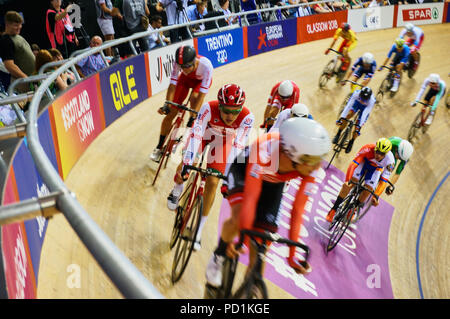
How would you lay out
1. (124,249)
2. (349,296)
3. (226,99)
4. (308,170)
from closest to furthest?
1. (308,170)
2. (226,99)
3. (124,249)
4. (349,296)

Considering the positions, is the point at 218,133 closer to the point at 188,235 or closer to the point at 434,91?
the point at 188,235

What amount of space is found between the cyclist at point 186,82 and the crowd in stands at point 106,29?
135 centimetres

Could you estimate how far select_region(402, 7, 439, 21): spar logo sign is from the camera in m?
19.5

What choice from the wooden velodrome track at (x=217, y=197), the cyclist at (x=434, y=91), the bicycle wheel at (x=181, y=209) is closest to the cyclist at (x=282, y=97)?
the wooden velodrome track at (x=217, y=197)

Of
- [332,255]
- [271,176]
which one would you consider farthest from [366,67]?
[271,176]

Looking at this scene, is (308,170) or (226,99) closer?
(308,170)

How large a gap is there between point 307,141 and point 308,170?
0.26 metres

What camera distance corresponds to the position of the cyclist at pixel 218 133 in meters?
3.81

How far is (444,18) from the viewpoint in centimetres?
2055

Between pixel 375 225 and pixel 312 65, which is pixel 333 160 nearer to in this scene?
pixel 375 225

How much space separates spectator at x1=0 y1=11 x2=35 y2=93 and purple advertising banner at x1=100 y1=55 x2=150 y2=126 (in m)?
1.46

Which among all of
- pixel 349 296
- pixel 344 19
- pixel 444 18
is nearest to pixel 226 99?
pixel 349 296

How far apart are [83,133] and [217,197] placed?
6.84 ft

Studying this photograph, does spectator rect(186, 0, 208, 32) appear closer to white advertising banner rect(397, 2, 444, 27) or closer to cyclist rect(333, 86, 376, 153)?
cyclist rect(333, 86, 376, 153)
